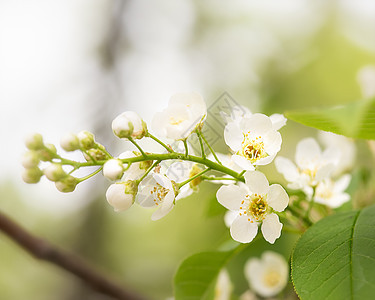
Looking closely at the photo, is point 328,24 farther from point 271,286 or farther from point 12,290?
point 12,290

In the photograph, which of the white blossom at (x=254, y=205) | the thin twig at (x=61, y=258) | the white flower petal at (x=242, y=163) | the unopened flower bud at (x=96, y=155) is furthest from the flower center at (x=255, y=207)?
the thin twig at (x=61, y=258)

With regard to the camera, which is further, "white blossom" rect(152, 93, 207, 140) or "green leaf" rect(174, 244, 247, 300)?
"green leaf" rect(174, 244, 247, 300)

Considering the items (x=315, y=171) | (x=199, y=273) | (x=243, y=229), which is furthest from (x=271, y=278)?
(x=243, y=229)

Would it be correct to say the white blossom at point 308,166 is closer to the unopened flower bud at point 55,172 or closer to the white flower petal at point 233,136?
the white flower petal at point 233,136

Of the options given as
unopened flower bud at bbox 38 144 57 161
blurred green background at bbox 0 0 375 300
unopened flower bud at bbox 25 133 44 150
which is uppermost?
unopened flower bud at bbox 25 133 44 150

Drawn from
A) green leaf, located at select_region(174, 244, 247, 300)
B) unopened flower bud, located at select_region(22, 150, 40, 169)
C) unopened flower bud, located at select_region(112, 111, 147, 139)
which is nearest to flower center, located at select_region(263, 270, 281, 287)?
green leaf, located at select_region(174, 244, 247, 300)

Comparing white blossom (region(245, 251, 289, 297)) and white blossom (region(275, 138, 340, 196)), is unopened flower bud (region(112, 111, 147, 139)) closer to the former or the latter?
white blossom (region(275, 138, 340, 196))
